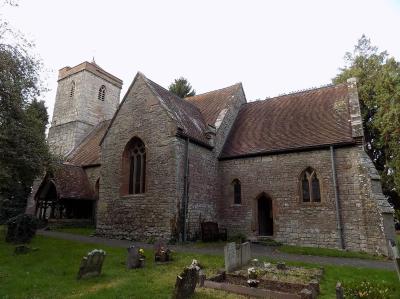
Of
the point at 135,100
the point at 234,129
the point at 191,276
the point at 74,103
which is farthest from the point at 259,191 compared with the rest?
the point at 74,103

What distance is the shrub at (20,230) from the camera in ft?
44.3

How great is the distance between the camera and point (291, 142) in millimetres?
16828

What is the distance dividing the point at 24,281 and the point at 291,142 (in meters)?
13.9

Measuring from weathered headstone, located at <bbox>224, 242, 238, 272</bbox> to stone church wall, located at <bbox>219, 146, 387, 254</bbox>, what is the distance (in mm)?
7406

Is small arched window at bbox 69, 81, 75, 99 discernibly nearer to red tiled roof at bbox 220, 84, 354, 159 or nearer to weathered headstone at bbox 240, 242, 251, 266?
red tiled roof at bbox 220, 84, 354, 159

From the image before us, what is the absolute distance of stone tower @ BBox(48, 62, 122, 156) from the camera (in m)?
31.0

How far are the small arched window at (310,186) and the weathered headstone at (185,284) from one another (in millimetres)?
10746

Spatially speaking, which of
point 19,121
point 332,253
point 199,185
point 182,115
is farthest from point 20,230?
point 332,253

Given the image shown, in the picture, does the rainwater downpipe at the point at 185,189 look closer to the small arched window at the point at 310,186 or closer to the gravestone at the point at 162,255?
the gravestone at the point at 162,255

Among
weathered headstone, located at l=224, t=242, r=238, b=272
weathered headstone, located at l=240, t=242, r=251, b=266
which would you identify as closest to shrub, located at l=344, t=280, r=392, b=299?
weathered headstone, located at l=224, t=242, r=238, b=272

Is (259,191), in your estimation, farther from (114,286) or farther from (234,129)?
(114,286)

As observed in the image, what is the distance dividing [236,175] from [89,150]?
14.4m

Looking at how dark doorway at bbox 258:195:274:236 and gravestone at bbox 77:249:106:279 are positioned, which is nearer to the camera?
gravestone at bbox 77:249:106:279

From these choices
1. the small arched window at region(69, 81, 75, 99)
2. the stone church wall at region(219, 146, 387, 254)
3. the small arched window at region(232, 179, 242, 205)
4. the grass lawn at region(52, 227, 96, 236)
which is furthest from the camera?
the small arched window at region(69, 81, 75, 99)
